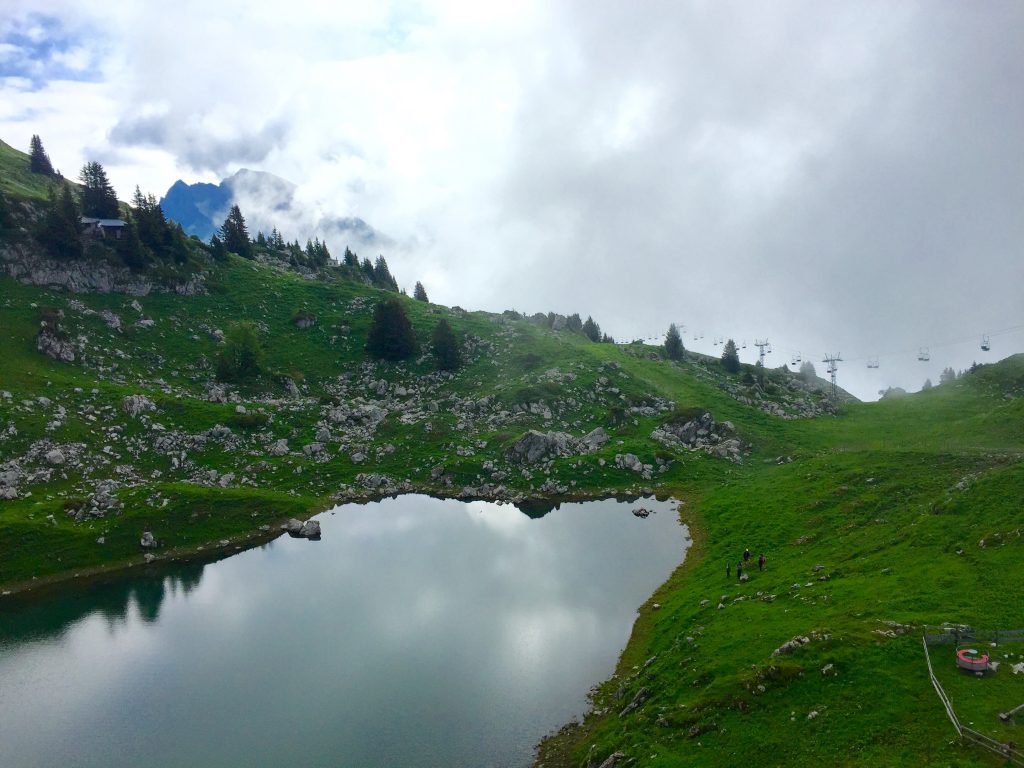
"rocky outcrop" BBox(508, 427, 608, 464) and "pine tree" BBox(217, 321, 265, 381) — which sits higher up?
"pine tree" BBox(217, 321, 265, 381)

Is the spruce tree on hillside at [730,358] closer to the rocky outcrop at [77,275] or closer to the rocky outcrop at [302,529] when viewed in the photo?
the rocky outcrop at [302,529]

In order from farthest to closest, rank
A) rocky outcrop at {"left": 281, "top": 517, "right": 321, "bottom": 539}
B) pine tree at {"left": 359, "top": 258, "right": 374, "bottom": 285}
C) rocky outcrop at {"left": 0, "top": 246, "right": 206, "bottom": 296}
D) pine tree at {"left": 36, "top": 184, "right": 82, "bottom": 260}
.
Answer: pine tree at {"left": 359, "top": 258, "right": 374, "bottom": 285}, pine tree at {"left": 36, "top": 184, "right": 82, "bottom": 260}, rocky outcrop at {"left": 0, "top": 246, "right": 206, "bottom": 296}, rocky outcrop at {"left": 281, "top": 517, "right": 321, "bottom": 539}

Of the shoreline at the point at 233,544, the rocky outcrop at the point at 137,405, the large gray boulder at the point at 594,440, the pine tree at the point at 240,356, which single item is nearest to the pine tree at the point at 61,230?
the pine tree at the point at 240,356

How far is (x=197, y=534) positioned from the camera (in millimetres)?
73875

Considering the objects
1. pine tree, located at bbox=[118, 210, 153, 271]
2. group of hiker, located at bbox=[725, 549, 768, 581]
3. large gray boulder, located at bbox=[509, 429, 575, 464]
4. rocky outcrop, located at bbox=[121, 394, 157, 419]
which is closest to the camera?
group of hiker, located at bbox=[725, 549, 768, 581]

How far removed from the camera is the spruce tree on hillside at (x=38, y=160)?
146m

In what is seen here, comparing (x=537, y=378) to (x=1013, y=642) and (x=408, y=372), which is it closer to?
(x=408, y=372)

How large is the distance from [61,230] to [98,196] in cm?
1829

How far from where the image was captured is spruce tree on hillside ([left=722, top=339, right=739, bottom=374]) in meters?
149

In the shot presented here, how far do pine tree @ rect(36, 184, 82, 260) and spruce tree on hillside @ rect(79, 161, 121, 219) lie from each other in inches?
406

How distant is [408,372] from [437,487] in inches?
1500

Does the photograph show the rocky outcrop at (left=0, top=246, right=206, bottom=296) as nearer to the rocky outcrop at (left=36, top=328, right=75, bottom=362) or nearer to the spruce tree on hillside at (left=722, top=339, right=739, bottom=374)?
the rocky outcrop at (left=36, top=328, right=75, bottom=362)

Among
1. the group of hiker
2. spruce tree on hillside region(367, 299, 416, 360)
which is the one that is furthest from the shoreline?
spruce tree on hillside region(367, 299, 416, 360)

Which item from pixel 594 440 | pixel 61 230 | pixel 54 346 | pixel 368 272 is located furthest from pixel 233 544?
pixel 368 272
